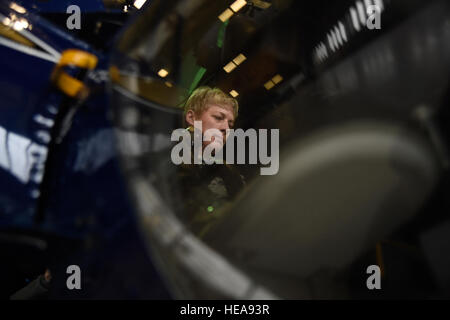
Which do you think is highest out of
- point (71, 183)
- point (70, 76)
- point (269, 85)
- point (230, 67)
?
point (230, 67)

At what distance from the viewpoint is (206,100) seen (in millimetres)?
1475

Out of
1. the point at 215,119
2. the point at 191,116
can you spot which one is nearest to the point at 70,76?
the point at 191,116

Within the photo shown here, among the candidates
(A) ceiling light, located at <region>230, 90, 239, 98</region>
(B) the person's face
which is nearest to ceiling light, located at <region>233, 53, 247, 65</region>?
(A) ceiling light, located at <region>230, 90, 239, 98</region>

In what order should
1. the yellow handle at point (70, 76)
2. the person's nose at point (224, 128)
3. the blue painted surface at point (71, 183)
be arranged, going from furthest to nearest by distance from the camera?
1. the person's nose at point (224, 128)
2. the yellow handle at point (70, 76)
3. the blue painted surface at point (71, 183)

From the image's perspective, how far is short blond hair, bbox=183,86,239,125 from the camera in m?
1.43

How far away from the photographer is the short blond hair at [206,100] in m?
1.43

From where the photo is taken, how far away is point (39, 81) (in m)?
0.94

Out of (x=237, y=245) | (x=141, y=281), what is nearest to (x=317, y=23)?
(x=237, y=245)

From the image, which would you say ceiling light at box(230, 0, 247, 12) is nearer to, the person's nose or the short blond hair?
the short blond hair

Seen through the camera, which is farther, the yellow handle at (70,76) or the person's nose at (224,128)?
the person's nose at (224,128)

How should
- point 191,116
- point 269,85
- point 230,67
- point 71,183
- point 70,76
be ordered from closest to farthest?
point 71,183 → point 70,76 → point 191,116 → point 269,85 → point 230,67

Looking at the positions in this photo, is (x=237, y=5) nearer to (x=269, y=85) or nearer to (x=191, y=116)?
(x=269, y=85)

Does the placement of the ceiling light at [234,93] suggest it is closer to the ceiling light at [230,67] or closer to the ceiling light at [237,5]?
the ceiling light at [230,67]

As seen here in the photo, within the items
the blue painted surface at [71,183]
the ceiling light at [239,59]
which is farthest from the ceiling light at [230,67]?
the blue painted surface at [71,183]
